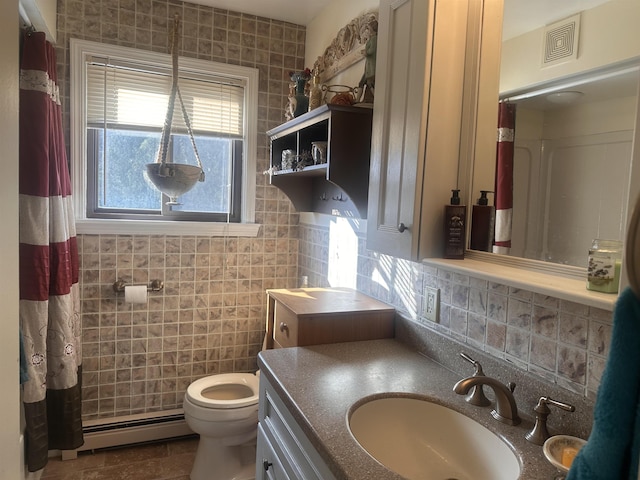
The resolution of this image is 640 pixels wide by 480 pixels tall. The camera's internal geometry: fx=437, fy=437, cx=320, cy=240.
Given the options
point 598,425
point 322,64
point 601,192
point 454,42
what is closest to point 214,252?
point 322,64

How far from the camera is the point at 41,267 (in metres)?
1.94

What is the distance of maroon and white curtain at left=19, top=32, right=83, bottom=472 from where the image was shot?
1.91 meters

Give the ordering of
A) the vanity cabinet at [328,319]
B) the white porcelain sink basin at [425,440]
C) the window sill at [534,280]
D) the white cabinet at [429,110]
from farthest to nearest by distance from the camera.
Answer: the vanity cabinet at [328,319] → the white cabinet at [429,110] → the white porcelain sink basin at [425,440] → the window sill at [534,280]

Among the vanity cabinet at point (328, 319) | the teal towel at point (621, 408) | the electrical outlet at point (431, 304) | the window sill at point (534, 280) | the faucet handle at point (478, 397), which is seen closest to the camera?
the teal towel at point (621, 408)

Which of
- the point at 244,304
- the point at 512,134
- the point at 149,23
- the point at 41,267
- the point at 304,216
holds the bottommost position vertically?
the point at 244,304

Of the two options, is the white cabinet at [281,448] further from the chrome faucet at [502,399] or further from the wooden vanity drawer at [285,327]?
the chrome faucet at [502,399]

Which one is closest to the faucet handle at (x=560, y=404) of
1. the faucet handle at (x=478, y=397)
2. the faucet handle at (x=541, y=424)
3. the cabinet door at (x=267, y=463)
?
the faucet handle at (x=541, y=424)

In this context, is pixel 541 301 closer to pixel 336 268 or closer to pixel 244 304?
pixel 336 268

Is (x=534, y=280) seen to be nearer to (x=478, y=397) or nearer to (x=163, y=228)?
A: (x=478, y=397)

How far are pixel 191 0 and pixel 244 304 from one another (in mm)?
1788

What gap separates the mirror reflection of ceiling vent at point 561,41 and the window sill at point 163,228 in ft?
6.15

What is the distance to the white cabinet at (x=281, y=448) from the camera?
111 centimetres

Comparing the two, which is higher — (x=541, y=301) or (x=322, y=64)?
(x=322, y=64)

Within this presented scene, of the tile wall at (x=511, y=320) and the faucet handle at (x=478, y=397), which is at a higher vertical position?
the tile wall at (x=511, y=320)
